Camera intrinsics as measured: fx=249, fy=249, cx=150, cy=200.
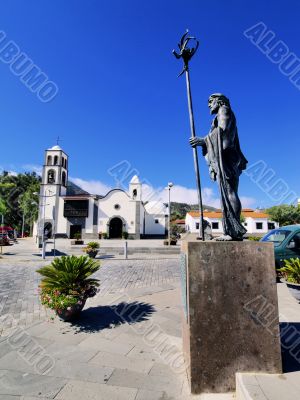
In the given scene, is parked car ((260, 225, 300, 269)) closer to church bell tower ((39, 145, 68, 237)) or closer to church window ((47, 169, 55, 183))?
church bell tower ((39, 145, 68, 237))

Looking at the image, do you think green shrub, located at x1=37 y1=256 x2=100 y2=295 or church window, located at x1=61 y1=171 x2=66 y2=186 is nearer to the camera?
green shrub, located at x1=37 y1=256 x2=100 y2=295

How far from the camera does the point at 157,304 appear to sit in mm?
6281

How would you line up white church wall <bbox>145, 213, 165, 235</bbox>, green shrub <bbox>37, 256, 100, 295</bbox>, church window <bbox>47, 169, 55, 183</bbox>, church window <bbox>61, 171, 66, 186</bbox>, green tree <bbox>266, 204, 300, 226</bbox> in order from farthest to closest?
green tree <bbox>266, 204, 300, 226</bbox> → white church wall <bbox>145, 213, 165, 235</bbox> → church window <bbox>61, 171, 66, 186</bbox> → church window <bbox>47, 169, 55, 183</bbox> → green shrub <bbox>37, 256, 100, 295</bbox>

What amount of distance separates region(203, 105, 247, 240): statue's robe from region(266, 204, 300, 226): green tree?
Answer: 157 feet

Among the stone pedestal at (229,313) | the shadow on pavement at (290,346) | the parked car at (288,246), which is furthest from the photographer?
the parked car at (288,246)

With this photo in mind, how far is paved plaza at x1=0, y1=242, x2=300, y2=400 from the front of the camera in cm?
298

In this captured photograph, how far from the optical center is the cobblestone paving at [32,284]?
5.78 m

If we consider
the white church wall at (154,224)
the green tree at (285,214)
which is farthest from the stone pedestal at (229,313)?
the green tree at (285,214)

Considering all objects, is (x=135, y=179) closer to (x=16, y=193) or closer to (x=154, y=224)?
(x=154, y=224)

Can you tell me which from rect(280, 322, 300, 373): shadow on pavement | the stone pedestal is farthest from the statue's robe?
rect(280, 322, 300, 373): shadow on pavement

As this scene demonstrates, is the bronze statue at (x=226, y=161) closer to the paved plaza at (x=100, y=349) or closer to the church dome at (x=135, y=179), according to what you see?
the paved plaza at (x=100, y=349)

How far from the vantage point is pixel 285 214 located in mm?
46219

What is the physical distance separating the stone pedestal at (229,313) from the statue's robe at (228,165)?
1.21 feet

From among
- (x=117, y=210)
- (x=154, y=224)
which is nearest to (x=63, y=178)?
(x=117, y=210)
